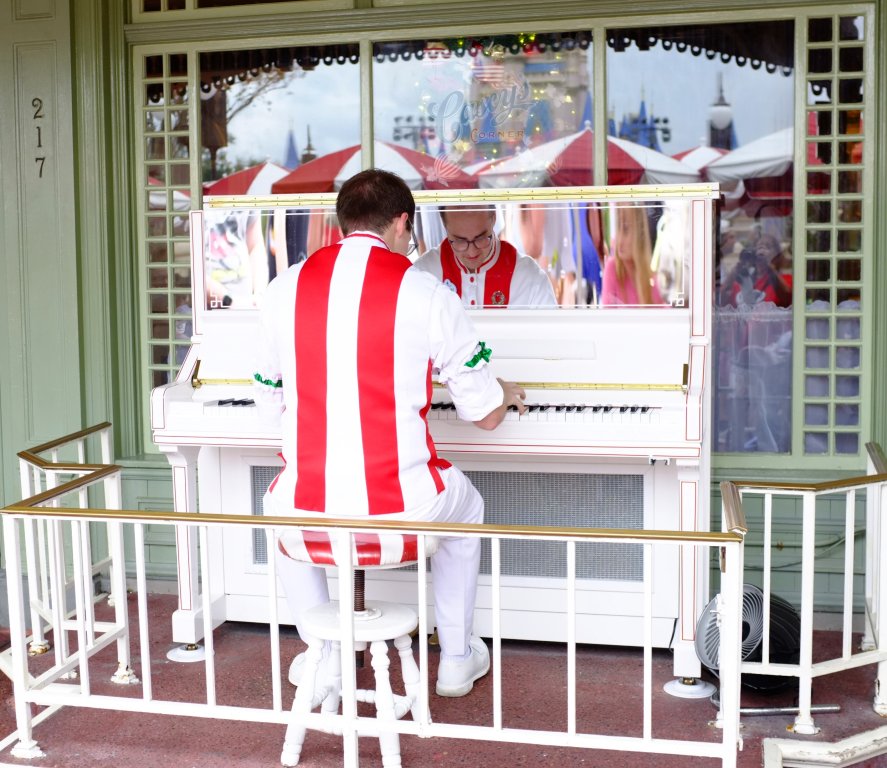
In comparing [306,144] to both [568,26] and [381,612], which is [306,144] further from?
[381,612]

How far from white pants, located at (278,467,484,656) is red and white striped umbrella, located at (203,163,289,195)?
203cm

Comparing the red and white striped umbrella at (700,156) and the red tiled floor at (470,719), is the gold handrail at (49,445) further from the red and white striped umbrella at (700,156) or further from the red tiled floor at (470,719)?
the red and white striped umbrella at (700,156)

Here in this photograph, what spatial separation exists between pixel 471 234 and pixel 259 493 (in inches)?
48.8

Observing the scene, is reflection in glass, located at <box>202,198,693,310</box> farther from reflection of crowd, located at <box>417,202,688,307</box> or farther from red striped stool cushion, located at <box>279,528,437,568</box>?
red striped stool cushion, located at <box>279,528,437,568</box>

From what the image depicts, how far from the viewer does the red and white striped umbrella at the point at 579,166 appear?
4531 millimetres

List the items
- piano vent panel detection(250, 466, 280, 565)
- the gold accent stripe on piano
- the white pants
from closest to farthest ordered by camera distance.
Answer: the white pants
the gold accent stripe on piano
piano vent panel detection(250, 466, 280, 565)

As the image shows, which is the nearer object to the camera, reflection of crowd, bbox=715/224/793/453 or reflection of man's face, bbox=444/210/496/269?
reflection of man's face, bbox=444/210/496/269

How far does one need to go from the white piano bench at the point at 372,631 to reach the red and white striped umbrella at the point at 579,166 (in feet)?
6.86

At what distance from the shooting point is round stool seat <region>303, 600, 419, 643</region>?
2895mm

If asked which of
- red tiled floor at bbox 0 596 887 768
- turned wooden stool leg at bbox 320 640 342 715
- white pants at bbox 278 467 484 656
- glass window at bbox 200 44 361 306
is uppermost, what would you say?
glass window at bbox 200 44 361 306

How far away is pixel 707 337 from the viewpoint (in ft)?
12.1

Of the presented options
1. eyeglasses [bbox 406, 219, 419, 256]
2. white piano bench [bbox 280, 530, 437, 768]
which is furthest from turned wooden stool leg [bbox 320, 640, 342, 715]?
eyeglasses [bbox 406, 219, 419, 256]

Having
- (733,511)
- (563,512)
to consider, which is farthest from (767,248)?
(733,511)

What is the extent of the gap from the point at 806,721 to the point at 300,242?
2310 millimetres
